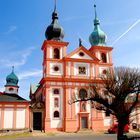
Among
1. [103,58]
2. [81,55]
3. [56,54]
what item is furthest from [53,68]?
[103,58]

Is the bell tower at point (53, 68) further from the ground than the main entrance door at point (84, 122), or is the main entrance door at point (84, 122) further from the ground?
the bell tower at point (53, 68)

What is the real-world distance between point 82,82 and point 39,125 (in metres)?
11.4

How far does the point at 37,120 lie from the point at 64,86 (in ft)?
26.1

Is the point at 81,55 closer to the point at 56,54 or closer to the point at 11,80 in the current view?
the point at 56,54

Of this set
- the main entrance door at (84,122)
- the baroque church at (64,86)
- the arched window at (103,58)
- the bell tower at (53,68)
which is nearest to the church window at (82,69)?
the baroque church at (64,86)

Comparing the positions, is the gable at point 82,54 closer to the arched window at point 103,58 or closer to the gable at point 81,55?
the gable at point 81,55

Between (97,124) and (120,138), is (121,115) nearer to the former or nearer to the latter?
(120,138)

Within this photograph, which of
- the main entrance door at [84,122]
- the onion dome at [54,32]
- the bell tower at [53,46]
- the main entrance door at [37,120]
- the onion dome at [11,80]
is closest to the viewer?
the main entrance door at [37,120]

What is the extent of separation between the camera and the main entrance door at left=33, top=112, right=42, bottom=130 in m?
44.4

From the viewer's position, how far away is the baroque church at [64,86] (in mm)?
44312

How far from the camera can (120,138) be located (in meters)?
17.4

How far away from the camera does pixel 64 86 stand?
4588cm

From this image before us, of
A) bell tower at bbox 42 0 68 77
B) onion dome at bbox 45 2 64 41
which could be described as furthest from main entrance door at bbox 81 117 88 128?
onion dome at bbox 45 2 64 41

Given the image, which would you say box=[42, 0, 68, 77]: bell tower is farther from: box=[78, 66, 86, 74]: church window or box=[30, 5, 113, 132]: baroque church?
box=[78, 66, 86, 74]: church window
